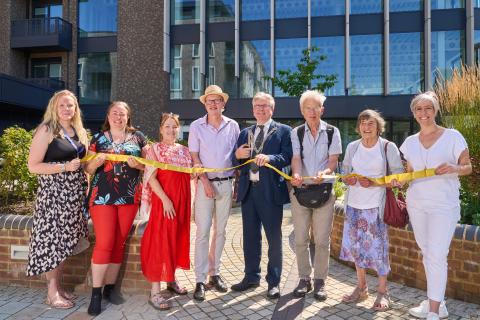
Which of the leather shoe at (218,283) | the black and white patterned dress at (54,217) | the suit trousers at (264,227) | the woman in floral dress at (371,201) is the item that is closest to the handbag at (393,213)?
the woman in floral dress at (371,201)

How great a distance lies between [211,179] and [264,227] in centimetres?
78

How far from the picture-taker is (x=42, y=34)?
2241 cm

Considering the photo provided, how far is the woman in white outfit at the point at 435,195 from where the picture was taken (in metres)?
3.45

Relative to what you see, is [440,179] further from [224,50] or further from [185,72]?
[185,72]

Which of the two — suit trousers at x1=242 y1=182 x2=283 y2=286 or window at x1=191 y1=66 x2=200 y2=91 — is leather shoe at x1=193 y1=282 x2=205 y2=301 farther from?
window at x1=191 y1=66 x2=200 y2=91

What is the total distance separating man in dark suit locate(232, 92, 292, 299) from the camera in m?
4.15

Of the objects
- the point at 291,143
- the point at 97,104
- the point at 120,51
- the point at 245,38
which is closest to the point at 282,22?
the point at 245,38

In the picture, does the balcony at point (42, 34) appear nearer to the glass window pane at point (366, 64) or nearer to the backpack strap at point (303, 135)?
the glass window pane at point (366, 64)

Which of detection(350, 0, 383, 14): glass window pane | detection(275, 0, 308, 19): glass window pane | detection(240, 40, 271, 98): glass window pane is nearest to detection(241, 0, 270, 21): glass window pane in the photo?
detection(275, 0, 308, 19): glass window pane

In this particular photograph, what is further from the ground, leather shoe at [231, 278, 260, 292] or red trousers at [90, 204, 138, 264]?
red trousers at [90, 204, 138, 264]

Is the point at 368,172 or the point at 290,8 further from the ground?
the point at 290,8

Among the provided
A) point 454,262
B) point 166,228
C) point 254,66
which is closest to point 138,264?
point 166,228

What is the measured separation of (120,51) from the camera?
2273cm

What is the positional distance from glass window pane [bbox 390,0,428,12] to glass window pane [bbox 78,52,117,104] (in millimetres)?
15380
